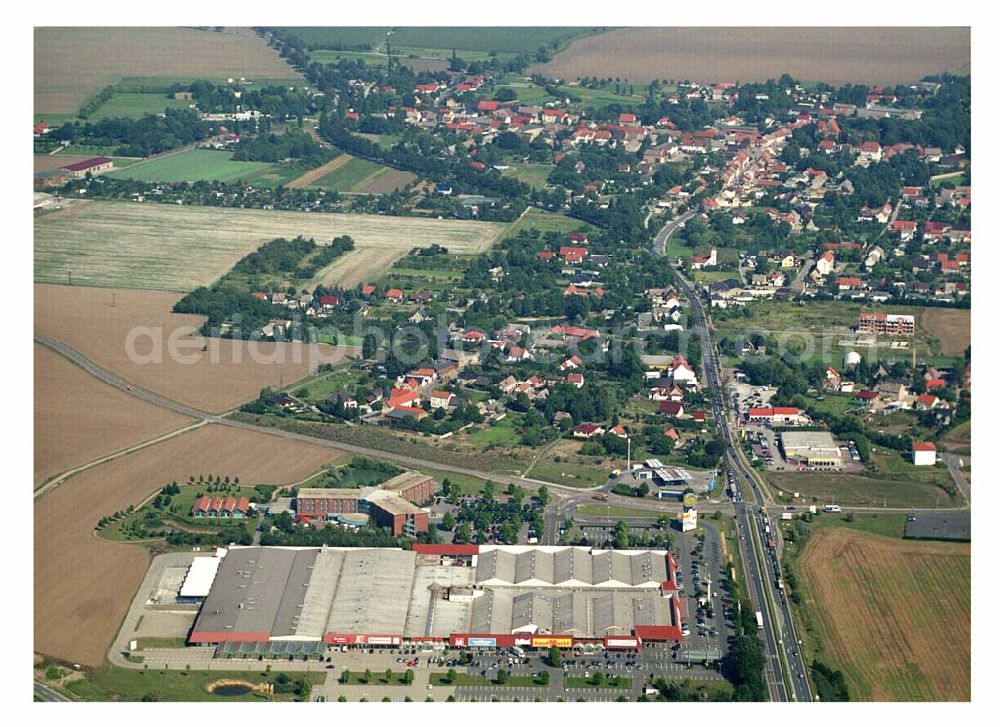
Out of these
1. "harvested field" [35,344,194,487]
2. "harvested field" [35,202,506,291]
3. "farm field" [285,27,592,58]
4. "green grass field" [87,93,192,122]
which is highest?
"farm field" [285,27,592,58]

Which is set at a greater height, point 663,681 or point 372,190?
point 372,190

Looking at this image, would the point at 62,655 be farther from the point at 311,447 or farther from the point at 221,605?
the point at 311,447

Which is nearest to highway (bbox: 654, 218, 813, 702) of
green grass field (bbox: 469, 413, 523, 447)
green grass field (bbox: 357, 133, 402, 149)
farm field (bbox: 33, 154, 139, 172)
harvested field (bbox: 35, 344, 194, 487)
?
green grass field (bbox: 469, 413, 523, 447)

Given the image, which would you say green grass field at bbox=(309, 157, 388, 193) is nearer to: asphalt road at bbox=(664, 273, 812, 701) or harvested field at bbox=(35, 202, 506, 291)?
harvested field at bbox=(35, 202, 506, 291)

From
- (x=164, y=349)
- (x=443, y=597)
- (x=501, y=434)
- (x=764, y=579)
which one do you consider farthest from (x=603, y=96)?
(x=443, y=597)

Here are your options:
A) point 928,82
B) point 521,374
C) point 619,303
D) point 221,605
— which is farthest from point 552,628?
point 928,82

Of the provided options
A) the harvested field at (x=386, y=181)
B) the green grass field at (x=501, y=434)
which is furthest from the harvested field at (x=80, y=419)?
the harvested field at (x=386, y=181)
